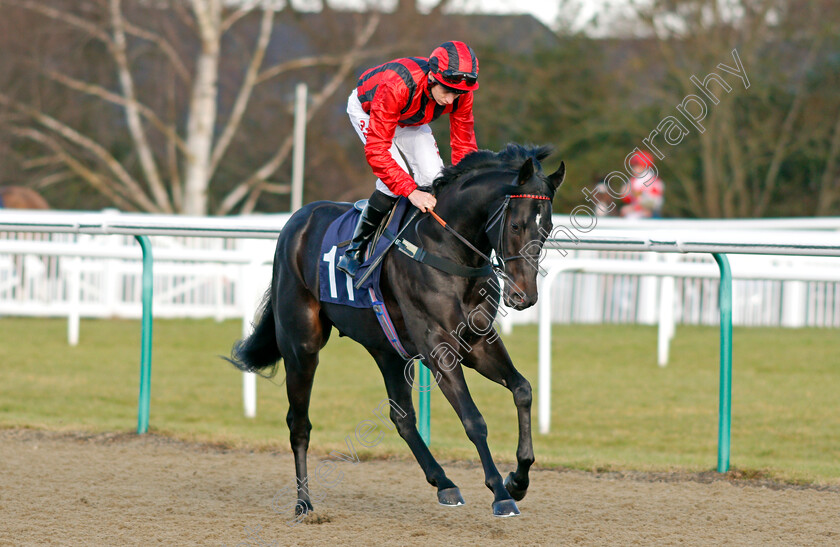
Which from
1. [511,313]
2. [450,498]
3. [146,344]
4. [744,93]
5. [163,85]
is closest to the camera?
[450,498]

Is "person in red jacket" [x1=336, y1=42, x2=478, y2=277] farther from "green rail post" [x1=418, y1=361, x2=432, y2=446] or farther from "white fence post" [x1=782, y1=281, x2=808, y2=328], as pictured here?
"white fence post" [x1=782, y1=281, x2=808, y2=328]

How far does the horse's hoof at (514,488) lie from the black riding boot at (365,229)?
1.07m

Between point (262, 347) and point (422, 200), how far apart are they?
1.38 metres

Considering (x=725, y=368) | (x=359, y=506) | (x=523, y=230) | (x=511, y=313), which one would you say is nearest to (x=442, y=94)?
(x=523, y=230)

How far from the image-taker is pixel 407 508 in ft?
14.9

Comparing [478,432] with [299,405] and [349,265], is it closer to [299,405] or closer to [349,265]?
[349,265]

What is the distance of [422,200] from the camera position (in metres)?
4.20

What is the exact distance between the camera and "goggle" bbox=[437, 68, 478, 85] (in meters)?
4.17

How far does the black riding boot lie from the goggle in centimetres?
55

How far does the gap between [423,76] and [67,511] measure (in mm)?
2298

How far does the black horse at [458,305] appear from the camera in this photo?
3863 millimetres

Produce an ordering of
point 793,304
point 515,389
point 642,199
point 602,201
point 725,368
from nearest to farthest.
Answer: point 515,389, point 725,368, point 793,304, point 602,201, point 642,199

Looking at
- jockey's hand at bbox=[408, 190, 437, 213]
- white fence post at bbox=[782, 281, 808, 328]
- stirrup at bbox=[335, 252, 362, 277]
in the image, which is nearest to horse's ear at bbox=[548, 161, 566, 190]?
jockey's hand at bbox=[408, 190, 437, 213]

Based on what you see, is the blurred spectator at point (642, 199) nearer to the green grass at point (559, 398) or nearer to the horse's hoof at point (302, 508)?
the green grass at point (559, 398)
